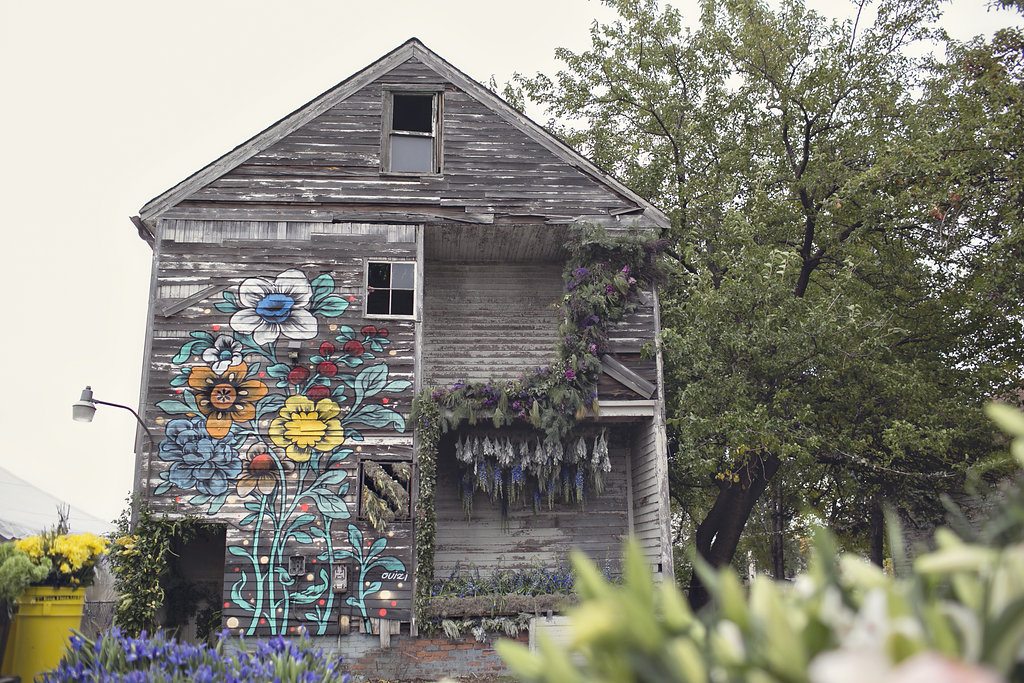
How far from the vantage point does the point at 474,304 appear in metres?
16.1

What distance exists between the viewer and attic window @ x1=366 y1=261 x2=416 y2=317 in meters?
14.0

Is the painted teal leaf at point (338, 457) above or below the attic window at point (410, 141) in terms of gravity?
below

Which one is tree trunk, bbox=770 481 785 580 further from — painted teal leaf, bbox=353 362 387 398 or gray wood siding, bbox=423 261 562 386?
painted teal leaf, bbox=353 362 387 398

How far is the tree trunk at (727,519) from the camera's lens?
16.9 metres

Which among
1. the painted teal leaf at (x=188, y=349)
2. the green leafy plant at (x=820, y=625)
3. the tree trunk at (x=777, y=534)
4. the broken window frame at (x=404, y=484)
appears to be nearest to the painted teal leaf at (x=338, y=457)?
the broken window frame at (x=404, y=484)

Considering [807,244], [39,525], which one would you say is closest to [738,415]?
[807,244]

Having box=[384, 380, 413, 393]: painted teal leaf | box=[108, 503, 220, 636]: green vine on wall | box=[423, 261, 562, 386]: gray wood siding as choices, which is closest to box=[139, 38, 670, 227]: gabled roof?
box=[423, 261, 562, 386]: gray wood siding

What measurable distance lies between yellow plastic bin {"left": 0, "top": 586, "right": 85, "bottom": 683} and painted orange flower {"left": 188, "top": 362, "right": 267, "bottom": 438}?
518 centimetres

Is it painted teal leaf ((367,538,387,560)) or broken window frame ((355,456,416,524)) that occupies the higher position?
broken window frame ((355,456,416,524))

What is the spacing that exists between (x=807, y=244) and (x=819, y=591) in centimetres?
1691

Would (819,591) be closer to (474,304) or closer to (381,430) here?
(381,430)

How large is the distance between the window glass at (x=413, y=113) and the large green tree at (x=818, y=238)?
16.8 ft

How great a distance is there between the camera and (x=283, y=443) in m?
13.2

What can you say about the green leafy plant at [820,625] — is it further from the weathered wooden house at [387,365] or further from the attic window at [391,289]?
the attic window at [391,289]
